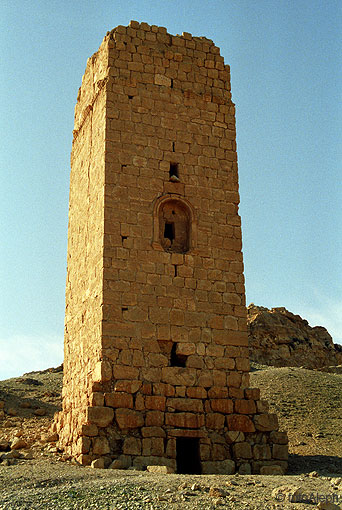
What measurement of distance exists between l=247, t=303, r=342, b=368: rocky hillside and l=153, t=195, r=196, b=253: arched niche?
19015 millimetres

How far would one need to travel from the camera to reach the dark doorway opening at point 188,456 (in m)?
10.8

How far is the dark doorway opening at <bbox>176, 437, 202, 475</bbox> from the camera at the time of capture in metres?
10.8

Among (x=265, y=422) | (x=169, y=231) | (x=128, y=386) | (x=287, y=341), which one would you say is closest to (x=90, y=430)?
(x=128, y=386)

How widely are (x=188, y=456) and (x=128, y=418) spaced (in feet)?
4.19

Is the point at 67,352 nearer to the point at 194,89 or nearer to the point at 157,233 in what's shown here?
the point at 157,233

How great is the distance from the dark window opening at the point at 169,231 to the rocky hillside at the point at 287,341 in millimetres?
19092

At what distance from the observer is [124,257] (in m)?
11.3

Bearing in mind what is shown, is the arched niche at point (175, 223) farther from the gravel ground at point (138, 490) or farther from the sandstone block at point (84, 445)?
the gravel ground at point (138, 490)

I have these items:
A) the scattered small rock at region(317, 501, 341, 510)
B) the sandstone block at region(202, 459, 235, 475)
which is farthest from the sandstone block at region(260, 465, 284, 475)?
the scattered small rock at region(317, 501, 341, 510)

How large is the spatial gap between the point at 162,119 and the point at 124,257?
2.86 meters

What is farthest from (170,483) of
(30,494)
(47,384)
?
(47,384)

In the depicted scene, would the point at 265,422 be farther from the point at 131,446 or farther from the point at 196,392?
the point at 131,446

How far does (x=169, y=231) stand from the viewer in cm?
1217

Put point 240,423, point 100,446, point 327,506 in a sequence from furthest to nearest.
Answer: point 240,423, point 100,446, point 327,506
